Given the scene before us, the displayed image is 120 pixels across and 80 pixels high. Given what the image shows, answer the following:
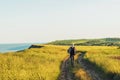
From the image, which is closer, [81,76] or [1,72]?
[1,72]

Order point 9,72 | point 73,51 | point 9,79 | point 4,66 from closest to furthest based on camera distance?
point 9,79 < point 9,72 < point 4,66 < point 73,51

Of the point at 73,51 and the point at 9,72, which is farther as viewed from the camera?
the point at 73,51

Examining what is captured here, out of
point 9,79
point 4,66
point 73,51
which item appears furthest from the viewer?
point 73,51

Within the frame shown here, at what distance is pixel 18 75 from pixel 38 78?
142 cm

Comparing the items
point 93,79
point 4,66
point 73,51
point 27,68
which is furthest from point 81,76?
point 73,51

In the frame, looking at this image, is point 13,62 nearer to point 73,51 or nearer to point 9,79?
point 9,79

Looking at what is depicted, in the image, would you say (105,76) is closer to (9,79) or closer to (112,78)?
(112,78)

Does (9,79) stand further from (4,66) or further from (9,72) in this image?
(4,66)

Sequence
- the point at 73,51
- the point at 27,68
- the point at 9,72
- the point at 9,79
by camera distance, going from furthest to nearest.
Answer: the point at 73,51 → the point at 27,68 → the point at 9,72 → the point at 9,79

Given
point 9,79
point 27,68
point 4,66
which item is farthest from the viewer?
point 27,68

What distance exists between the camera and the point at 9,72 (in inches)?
824

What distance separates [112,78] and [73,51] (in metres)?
11.8

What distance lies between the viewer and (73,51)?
35.1m

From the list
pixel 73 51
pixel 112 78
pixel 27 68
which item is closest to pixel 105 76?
pixel 112 78
